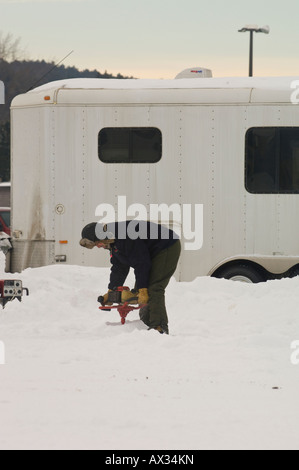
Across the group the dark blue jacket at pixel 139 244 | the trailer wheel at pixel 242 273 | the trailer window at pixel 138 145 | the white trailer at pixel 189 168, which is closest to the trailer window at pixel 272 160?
the white trailer at pixel 189 168

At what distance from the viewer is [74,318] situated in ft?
33.3

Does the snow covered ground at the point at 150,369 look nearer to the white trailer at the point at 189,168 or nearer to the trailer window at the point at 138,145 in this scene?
the white trailer at the point at 189,168

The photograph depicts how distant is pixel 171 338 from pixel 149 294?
0.79 m

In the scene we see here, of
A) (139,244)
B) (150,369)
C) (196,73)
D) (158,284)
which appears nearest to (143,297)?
(158,284)

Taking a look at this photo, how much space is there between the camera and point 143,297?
29.1 ft

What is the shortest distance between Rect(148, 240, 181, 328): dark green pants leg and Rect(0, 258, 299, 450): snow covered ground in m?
0.24

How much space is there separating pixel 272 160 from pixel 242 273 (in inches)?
63.5

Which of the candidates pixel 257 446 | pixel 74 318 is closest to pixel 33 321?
pixel 74 318

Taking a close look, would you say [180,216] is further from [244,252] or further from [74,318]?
[74,318]

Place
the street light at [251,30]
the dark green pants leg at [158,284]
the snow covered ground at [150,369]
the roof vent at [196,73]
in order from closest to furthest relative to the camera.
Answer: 1. the snow covered ground at [150,369]
2. the dark green pants leg at [158,284]
3. the roof vent at [196,73]
4. the street light at [251,30]

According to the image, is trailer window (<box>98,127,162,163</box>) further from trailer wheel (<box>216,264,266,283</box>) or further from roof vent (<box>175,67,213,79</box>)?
trailer wheel (<box>216,264,266,283</box>)

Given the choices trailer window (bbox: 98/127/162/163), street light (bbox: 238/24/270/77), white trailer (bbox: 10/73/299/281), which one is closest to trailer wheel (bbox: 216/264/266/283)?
white trailer (bbox: 10/73/299/281)

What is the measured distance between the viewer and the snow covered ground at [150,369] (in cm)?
531

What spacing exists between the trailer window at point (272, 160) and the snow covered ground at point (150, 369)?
1.35 m
